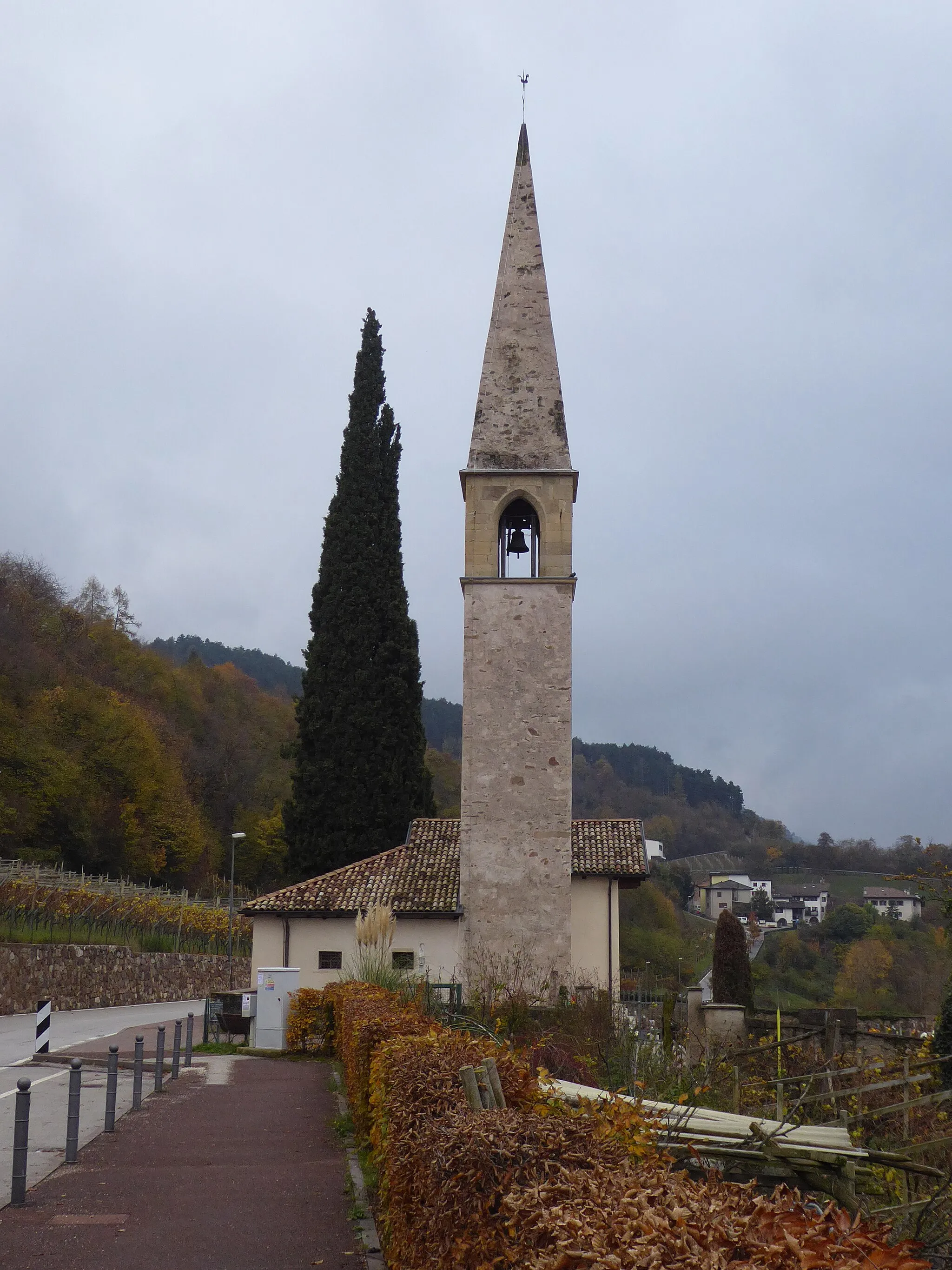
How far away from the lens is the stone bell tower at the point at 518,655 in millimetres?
25547

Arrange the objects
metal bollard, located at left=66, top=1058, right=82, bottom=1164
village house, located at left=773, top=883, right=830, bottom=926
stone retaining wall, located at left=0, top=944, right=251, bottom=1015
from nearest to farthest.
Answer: metal bollard, located at left=66, top=1058, right=82, bottom=1164, stone retaining wall, located at left=0, top=944, right=251, bottom=1015, village house, located at left=773, top=883, right=830, bottom=926

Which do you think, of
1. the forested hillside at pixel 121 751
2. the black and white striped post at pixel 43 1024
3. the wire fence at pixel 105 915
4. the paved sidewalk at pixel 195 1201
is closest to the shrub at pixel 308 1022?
the black and white striped post at pixel 43 1024

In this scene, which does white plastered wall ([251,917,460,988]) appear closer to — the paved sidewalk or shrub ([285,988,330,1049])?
shrub ([285,988,330,1049])

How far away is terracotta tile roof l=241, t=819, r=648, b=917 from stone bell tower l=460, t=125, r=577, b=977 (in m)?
2.03

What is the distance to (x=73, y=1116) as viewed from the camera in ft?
35.0

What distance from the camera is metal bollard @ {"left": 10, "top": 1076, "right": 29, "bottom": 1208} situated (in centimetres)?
888

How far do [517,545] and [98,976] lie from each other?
2164 cm

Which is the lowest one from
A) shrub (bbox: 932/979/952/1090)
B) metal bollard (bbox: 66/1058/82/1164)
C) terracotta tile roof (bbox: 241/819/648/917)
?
metal bollard (bbox: 66/1058/82/1164)

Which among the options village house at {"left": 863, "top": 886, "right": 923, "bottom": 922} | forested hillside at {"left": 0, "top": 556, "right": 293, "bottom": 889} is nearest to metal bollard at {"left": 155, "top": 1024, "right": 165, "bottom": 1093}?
forested hillside at {"left": 0, "top": 556, "right": 293, "bottom": 889}

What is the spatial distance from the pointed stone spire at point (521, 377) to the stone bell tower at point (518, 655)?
0.03 meters

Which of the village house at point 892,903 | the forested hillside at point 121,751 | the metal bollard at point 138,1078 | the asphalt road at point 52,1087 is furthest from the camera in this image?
the village house at point 892,903

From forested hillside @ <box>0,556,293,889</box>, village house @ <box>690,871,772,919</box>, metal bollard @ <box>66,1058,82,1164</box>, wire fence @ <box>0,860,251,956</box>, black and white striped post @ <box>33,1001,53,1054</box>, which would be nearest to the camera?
metal bollard @ <box>66,1058,82,1164</box>

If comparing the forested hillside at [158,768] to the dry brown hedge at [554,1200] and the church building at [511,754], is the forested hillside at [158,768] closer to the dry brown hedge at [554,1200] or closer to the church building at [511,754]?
the church building at [511,754]

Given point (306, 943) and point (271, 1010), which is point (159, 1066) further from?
point (306, 943)
